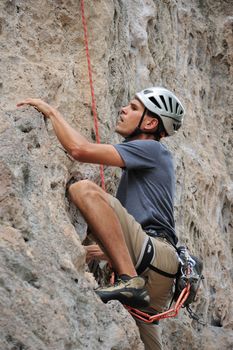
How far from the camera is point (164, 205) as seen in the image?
6270 millimetres

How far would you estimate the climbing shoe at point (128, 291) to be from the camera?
5258mm

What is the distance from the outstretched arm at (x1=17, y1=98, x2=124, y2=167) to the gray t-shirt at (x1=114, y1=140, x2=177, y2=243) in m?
0.12

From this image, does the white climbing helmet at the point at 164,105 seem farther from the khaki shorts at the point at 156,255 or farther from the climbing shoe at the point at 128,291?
the climbing shoe at the point at 128,291

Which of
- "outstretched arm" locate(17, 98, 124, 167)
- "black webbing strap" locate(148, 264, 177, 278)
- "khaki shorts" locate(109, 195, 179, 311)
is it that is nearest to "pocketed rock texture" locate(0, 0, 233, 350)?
"outstretched arm" locate(17, 98, 124, 167)

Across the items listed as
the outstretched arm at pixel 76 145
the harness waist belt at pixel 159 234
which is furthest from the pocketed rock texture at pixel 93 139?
the harness waist belt at pixel 159 234

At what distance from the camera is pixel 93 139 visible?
7.20 meters

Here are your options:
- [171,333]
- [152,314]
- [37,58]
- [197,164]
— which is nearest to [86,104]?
[37,58]

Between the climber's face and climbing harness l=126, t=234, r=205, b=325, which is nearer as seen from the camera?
climbing harness l=126, t=234, r=205, b=325

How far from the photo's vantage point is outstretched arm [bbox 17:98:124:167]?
5.83 meters

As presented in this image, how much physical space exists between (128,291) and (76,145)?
125 cm

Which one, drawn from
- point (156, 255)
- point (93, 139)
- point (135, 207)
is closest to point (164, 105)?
point (93, 139)

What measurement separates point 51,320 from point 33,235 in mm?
647

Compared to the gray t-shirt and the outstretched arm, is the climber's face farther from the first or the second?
the outstretched arm

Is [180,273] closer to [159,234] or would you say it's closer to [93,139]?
[159,234]
